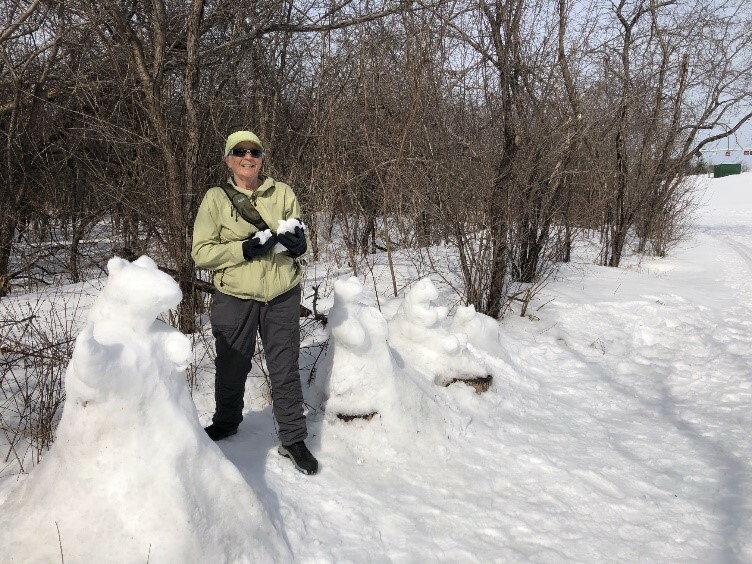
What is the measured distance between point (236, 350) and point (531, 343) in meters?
3.93

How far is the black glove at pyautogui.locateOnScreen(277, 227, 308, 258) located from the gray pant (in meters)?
0.32

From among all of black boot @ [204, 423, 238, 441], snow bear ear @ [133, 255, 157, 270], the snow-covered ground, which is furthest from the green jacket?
black boot @ [204, 423, 238, 441]

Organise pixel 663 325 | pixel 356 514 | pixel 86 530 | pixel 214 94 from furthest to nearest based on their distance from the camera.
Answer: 1. pixel 663 325
2. pixel 214 94
3. pixel 356 514
4. pixel 86 530

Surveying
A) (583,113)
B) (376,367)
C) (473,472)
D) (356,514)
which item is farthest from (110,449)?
(583,113)

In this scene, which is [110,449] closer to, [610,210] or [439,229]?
[439,229]

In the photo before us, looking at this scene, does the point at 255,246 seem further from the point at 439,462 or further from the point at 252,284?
the point at 439,462

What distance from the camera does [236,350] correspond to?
9.39 feet

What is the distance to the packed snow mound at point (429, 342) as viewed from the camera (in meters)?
4.23

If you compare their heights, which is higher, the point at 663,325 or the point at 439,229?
the point at 439,229

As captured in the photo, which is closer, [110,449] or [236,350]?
[110,449]

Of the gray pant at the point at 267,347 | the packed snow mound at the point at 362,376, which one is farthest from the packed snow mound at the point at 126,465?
the packed snow mound at the point at 362,376

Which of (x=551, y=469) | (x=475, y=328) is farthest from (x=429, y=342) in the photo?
(x=551, y=469)

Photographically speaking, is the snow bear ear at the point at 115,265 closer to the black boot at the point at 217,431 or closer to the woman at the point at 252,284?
the woman at the point at 252,284

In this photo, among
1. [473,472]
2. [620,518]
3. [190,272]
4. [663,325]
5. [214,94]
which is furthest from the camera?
[663,325]
